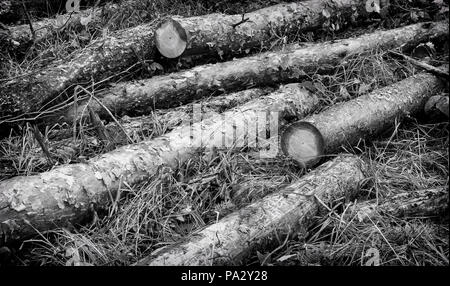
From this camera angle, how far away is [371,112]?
3.00m

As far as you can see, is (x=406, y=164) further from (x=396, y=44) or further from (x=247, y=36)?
(x=247, y=36)

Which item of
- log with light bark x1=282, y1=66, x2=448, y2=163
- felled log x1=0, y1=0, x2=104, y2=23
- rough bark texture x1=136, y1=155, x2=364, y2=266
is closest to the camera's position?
rough bark texture x1=136, y1=155, x2=364, y2=266

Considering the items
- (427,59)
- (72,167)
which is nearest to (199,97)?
(72,167)

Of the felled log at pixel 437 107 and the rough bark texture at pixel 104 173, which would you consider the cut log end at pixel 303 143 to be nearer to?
the rough bark texture at pixel 104 173

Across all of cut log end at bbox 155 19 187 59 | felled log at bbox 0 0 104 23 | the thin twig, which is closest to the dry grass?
the thin twig

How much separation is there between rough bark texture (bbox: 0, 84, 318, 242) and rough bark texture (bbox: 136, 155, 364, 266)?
596 millimetres

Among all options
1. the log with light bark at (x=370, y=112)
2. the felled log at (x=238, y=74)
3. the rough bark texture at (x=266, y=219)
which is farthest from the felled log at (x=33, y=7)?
the rough bark texture at (x=266, y=219)

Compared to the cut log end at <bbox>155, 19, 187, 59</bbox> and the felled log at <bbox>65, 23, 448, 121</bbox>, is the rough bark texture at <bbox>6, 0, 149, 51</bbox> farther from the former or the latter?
the felled log at <bbox>65, 23, 448, 121</bbox>

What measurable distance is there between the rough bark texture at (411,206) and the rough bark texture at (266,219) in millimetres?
169

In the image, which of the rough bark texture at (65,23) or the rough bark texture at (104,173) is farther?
the rough bark texture at (65,23)

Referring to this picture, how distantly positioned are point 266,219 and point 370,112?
1326mm

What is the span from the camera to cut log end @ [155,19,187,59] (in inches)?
135

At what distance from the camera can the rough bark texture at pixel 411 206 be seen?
2.40 m
